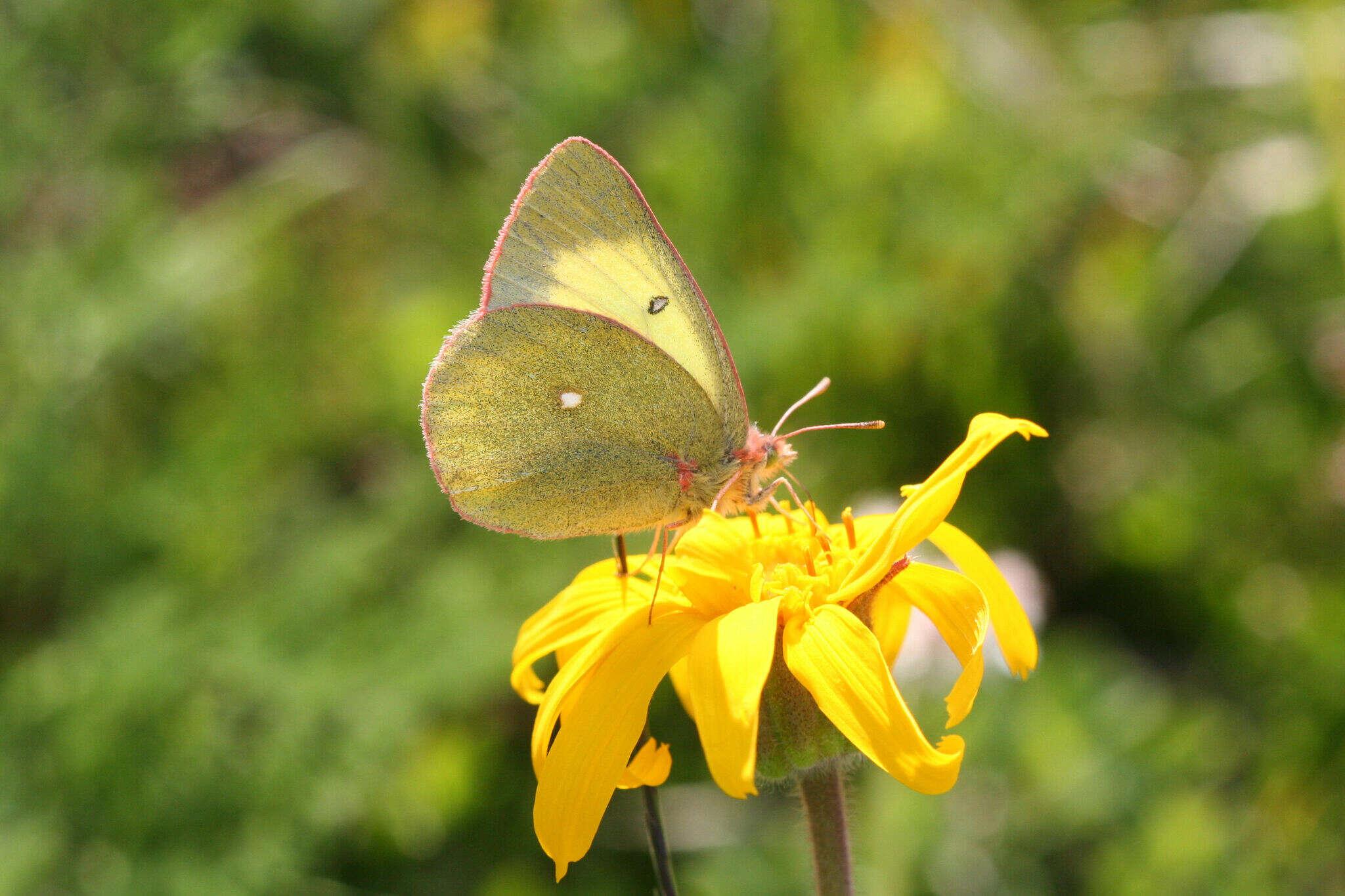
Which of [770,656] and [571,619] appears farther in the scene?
[571,619]

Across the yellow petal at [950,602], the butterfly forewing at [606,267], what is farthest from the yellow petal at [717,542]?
the yellow petal at [950,602]

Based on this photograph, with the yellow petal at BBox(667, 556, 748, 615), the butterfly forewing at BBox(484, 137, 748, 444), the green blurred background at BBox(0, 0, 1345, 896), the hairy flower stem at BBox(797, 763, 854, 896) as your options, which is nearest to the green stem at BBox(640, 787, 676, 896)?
the hairy flower stem at BBox(797, 763, 854, 896)

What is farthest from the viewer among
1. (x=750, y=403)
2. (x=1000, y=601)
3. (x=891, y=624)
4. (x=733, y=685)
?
(x=750, y=403)

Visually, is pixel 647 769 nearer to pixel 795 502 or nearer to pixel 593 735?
pixel 593 735

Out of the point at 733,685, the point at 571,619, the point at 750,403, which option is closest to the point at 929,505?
the point at 733,685

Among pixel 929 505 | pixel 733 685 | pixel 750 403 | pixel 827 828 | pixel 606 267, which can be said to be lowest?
pixel 750 403

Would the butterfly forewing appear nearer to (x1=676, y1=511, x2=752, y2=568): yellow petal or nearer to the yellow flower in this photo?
(x1=676, y1=511, x2=752, y2=568): yellow petal
